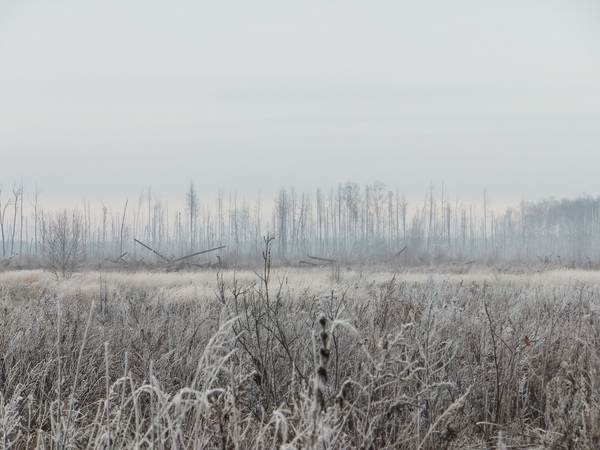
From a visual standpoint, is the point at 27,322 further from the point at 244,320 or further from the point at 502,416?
the point at 502,416

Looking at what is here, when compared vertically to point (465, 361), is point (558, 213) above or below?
above

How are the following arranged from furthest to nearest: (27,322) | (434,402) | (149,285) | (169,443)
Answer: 1. (149,285)
2. (27,322)
3. (434,402)
4. (169,443)

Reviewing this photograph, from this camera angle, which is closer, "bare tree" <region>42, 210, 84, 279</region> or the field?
the field

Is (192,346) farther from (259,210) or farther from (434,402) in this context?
(259,210)

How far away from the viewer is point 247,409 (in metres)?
3.83

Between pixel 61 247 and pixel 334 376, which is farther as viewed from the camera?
pixel 61 247

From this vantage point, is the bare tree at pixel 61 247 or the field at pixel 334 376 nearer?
the field at pixel 334 376

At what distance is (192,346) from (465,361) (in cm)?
233

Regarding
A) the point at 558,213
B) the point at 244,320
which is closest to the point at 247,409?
the point at 244,320

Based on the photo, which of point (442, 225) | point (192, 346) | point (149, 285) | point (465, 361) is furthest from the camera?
point (442, 225)

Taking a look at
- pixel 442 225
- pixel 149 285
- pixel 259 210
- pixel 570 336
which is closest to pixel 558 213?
pixel 442 225

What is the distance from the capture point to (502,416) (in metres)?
3.92

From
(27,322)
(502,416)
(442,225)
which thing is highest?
(442,225)

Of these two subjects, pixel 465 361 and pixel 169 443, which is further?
pixel 465 361
